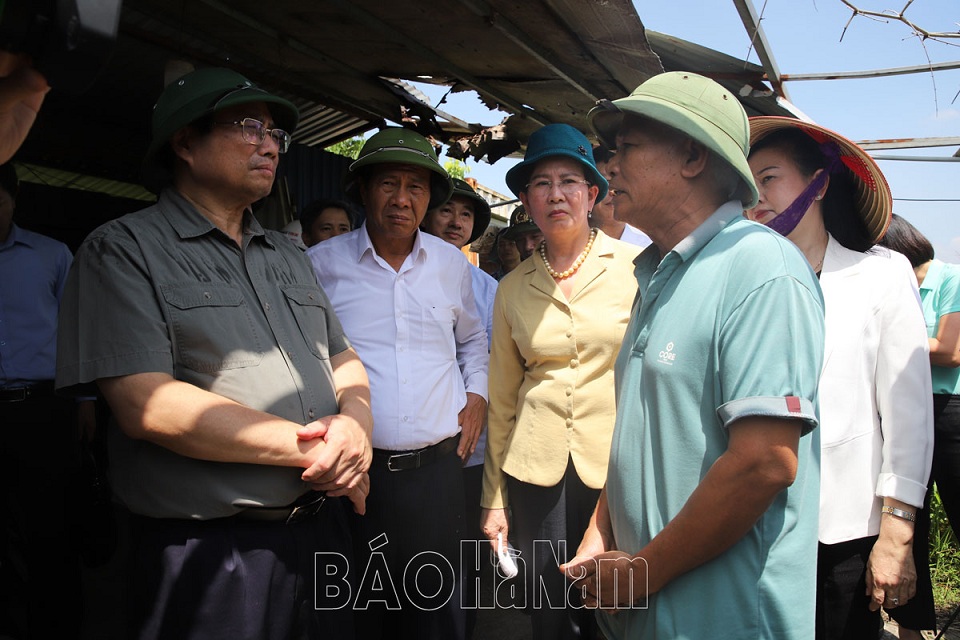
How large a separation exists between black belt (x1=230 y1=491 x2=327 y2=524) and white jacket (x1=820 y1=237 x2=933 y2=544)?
5.26ft

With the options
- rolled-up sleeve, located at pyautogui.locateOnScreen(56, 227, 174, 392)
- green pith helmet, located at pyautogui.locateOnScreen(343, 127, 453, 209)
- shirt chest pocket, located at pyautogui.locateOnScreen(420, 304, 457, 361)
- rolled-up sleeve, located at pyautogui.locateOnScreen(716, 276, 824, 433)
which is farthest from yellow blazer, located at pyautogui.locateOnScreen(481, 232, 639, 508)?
rolled-up sleeve, located at pyautogui.locateOnScreen(56, 227, 174, 392)

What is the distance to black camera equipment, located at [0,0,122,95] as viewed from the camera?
0.86 metres

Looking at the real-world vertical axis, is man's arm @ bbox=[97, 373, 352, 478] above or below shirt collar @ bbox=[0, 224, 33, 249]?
below

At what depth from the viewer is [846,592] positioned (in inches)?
A: 78.9

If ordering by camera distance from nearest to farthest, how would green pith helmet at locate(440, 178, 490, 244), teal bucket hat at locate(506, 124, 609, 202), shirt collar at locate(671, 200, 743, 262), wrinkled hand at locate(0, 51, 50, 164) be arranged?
wrinkled hand at locate(0, 51, 50, 164), shirt collar at locate(671, 200, 743, 262), teal bucket hat at locate(506, 124, 609, 202), green pith helmet at locate(440, 178, 490, 244)

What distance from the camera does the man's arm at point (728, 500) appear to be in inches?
49.7

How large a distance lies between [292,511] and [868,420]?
184cm

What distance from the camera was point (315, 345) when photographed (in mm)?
2037

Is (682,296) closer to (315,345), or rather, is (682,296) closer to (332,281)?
(315,345)

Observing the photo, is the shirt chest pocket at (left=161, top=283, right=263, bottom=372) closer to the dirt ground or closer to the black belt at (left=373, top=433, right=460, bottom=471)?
the black belt at (left=373, top=433, right=460, bottom=471)

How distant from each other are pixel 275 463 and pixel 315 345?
0.47 m

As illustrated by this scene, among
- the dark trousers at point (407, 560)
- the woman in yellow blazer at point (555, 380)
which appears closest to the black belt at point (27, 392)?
the dark trousers at point (407, 560)

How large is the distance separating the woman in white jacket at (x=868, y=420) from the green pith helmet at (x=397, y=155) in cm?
137

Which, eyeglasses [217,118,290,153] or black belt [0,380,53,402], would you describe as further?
black belt [0,380,53,402]
